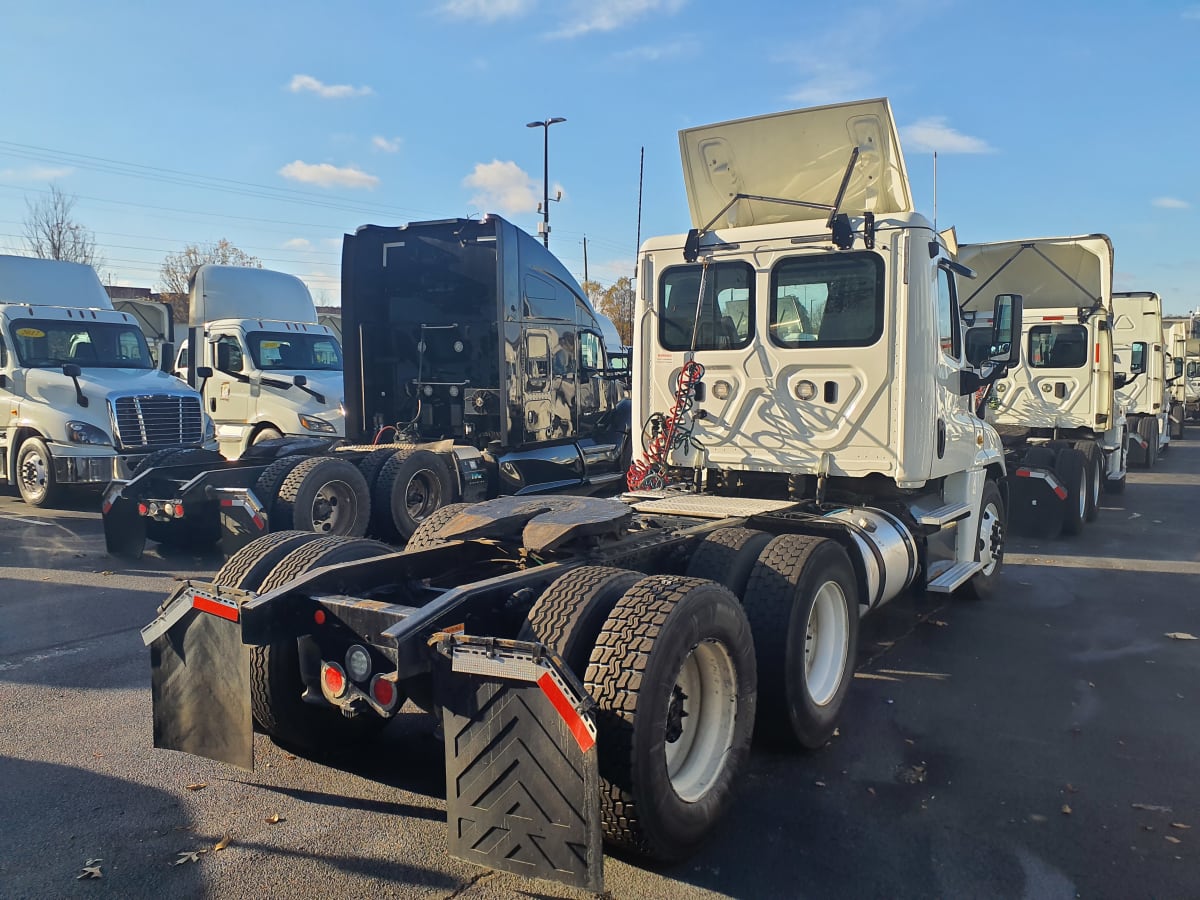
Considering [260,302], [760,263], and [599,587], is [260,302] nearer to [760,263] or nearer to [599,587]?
[760,263]

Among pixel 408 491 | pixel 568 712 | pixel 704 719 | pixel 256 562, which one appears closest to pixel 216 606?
pixel 256 562

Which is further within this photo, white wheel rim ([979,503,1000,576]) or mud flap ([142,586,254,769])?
white wheel rim ([979,503,1000,576])

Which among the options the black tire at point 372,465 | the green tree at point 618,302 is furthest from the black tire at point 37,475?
the green tree at point 618,302

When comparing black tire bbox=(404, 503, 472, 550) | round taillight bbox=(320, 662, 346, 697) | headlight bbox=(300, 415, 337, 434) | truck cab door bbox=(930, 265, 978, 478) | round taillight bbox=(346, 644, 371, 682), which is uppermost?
truck cab door bbox=(930, 265, 978, 478)

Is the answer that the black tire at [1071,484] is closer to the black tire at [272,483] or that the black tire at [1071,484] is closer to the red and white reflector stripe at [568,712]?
the black tire at [272,483]

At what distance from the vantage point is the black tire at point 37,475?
12.0 meters

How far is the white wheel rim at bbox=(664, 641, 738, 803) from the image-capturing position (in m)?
3.64

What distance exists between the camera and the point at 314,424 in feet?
43.7

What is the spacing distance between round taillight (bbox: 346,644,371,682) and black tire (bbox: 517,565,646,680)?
596 mm

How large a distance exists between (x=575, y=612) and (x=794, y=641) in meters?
1.44

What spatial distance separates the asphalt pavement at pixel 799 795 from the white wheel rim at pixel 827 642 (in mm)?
274

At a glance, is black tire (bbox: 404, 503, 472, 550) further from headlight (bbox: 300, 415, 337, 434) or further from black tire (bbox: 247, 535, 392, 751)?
headlight (bbox: 300, 415, 337, 434)

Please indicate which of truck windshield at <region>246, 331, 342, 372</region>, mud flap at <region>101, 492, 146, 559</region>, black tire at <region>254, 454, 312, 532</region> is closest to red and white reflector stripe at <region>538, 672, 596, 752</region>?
black tire at <region>254, 454, 312, 532</region>

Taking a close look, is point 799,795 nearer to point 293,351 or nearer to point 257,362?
point 257,362
